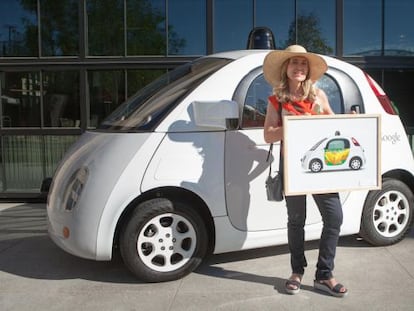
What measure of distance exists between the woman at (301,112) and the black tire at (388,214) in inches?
41.0

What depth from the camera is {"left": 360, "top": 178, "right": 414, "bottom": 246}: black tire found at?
4237 mm

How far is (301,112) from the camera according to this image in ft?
10.8

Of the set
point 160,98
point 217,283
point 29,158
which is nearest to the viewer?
point 217,283

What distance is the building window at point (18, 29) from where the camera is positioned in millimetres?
8109

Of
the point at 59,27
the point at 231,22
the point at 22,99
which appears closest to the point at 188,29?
the point at 231,22

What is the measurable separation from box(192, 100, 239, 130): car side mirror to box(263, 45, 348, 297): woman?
0.36 metres

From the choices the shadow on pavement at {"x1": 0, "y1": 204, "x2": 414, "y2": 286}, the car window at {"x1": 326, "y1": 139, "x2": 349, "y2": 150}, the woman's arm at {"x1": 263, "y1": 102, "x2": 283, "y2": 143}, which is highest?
the woman's arm at {"x1": 263, "y1": 102, "x2": 283, "y2": 143}

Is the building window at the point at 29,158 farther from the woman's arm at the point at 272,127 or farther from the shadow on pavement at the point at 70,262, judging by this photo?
the woman's arm at the point at 272,127

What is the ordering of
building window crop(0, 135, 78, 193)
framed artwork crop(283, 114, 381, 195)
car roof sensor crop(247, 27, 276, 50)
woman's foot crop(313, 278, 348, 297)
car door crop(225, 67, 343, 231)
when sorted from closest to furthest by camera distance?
framed artwork crop(283, 114, 381, 195) → woman's foot crop(313, 278, 348, 297) → car door crop(225, 67, 343, 231) → car roof sensor crop(247, 27, 276, 50) → building window crop(0, 135, 78, 193)

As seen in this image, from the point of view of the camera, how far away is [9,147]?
26.1 ft

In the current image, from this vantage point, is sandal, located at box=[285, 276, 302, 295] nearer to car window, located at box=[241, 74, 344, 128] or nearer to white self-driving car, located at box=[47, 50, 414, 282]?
white self-driving car, located at box=[47, 50, 414, 282]

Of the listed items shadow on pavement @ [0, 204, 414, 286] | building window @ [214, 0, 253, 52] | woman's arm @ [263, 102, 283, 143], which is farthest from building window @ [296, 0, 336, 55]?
woman's arm @ [263, 102, 283, 143]

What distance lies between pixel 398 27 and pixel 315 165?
625 centimetres

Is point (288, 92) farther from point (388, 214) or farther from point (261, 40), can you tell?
point (388, 214)
